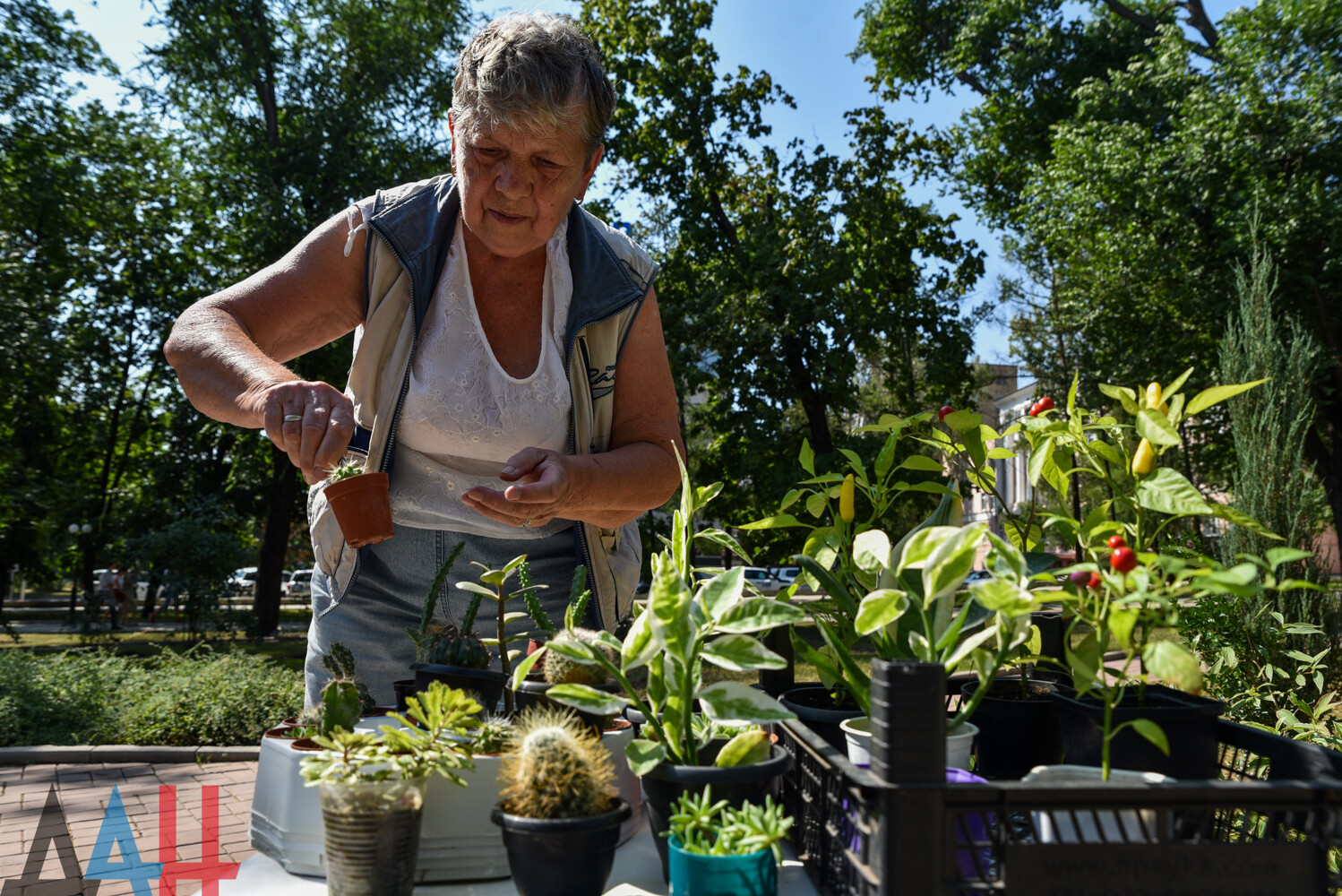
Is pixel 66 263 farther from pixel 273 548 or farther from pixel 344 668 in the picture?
pixel 344 668

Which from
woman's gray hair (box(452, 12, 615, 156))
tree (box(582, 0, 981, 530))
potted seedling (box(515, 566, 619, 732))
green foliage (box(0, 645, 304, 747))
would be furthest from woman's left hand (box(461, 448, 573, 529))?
tree (box(582, 0, 981, 530))

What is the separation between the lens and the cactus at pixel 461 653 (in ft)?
3.91

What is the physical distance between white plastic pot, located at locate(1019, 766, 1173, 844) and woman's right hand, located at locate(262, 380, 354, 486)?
89 cm

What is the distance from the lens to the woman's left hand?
1269 mm

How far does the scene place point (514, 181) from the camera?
1482 millimetres

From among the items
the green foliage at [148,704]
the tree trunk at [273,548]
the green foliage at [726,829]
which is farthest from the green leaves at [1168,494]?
the tree trunk at [273,548]

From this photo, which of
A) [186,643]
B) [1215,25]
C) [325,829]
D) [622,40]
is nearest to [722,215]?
[622,40]

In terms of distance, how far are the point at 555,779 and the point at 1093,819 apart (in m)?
0.48

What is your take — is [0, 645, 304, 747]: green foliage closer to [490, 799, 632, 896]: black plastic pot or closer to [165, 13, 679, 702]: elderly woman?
[165, 13, 679, 702]: elderly woman

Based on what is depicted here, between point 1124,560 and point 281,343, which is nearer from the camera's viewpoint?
point 1124,560

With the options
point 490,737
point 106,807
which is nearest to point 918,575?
point 490,737

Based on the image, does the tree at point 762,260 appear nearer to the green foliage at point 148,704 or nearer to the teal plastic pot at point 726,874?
the green foliage at point 148,704

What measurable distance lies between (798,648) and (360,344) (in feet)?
3.27

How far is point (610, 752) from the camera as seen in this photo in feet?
3.38
